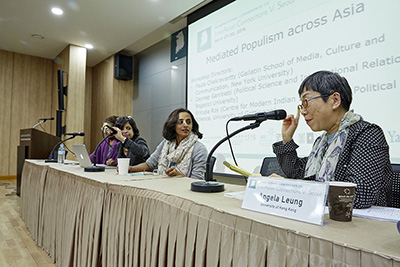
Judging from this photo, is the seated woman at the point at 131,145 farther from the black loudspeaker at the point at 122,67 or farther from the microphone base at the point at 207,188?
the black loudspeaker at the point at 122,67

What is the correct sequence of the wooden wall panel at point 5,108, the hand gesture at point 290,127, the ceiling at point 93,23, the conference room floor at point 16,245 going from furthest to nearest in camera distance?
the wooden wall panel at point 5,108 → the ceiling at point 93,23 → the conference room floor at point 16,245 → the hand gesture at point 290,127

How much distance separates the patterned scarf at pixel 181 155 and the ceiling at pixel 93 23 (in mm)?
2449

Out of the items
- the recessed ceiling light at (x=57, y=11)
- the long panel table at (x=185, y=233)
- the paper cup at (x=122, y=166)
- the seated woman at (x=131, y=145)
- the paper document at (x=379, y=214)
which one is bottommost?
the long panel table at (x=185, y=233)

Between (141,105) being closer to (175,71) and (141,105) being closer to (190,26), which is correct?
(175,71)

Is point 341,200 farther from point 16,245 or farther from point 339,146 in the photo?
point 16,245

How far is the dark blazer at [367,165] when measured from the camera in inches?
31.8

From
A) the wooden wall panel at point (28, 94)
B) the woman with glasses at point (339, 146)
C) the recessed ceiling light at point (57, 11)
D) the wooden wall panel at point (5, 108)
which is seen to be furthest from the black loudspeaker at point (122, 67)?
the woman with glasses at point (339, 146)

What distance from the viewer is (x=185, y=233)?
80cm

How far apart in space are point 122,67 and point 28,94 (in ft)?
7.60

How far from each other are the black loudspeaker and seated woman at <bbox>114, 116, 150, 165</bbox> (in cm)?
308

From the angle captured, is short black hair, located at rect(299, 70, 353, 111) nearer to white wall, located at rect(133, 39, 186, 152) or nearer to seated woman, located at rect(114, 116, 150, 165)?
seated woman, located at rect(114, 116, 150, 165)

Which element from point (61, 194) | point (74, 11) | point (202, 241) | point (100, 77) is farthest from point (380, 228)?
point (100, 77)

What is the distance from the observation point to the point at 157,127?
5066mm

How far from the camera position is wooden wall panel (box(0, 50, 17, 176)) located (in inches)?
224
